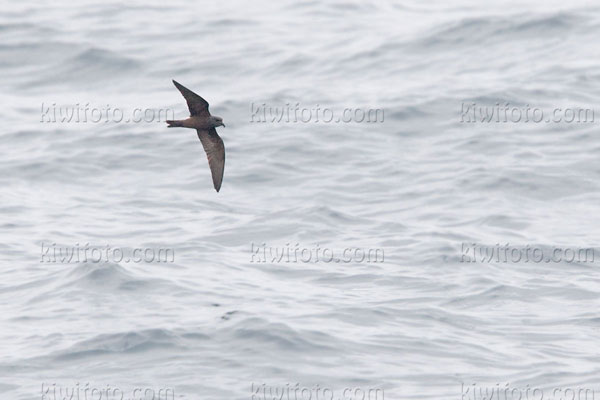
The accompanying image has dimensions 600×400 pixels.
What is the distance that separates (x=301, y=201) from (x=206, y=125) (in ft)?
18.5

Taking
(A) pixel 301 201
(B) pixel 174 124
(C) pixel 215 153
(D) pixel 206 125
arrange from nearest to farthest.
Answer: (B) pixel 174 124 < (D) pixel 206 125 < (C) pixel 215 153 < (A) pixel 301 201

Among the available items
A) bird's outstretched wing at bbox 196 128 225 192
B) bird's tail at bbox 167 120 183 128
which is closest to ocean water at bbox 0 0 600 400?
bird's outstretched wing at bbox 196 128 225 192

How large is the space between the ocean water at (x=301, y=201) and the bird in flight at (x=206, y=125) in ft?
5.86

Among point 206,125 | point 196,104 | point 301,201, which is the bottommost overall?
point 301,201

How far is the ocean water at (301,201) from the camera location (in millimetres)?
15422

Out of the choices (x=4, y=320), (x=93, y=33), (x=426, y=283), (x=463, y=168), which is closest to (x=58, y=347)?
(x=4, y=320)

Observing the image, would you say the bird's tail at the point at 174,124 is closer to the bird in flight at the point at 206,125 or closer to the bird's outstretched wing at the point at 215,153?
the bird in flight at the point at 206,125

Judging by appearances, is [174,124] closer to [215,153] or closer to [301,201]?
[215,153]

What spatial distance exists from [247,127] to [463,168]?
13.9ft

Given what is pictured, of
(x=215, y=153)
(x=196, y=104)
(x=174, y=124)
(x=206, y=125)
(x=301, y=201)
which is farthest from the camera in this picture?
(x=301, y=201)

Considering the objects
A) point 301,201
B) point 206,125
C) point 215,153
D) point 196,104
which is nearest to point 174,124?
point 196,104

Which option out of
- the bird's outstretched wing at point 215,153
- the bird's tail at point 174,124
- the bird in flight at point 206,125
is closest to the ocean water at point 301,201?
the bird's outstretched wing at point 215,153

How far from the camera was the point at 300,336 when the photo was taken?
51.6 feet

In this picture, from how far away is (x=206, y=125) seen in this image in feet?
52.2
